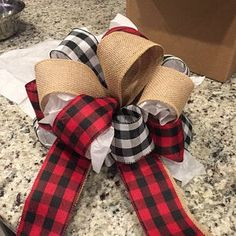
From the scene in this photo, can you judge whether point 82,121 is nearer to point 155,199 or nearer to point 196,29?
point 155,199

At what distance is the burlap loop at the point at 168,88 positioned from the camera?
36 cm

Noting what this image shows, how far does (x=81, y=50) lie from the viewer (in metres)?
0.41

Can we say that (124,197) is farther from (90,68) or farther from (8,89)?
(8,89)

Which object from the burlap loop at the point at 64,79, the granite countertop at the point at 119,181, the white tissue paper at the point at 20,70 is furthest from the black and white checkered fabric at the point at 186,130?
the white tissue paper at the point at 20,70


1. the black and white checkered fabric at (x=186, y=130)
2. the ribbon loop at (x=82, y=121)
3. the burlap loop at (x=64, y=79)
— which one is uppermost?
the burlap loop at (x=64, y=79)

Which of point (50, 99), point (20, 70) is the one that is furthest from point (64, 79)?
point (20, 70)

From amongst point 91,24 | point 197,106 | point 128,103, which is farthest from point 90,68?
point 91,24

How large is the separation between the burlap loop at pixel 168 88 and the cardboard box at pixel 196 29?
163mm

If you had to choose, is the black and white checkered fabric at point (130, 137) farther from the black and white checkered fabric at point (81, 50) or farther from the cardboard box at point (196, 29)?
the cardboard box at point (196, 29)

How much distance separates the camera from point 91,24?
71 centimetres

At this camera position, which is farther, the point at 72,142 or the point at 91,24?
the point at 91,24

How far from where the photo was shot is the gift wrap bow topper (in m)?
0.35

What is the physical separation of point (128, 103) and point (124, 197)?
0.11 m

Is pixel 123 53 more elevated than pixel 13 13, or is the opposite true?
pixel 123 53
